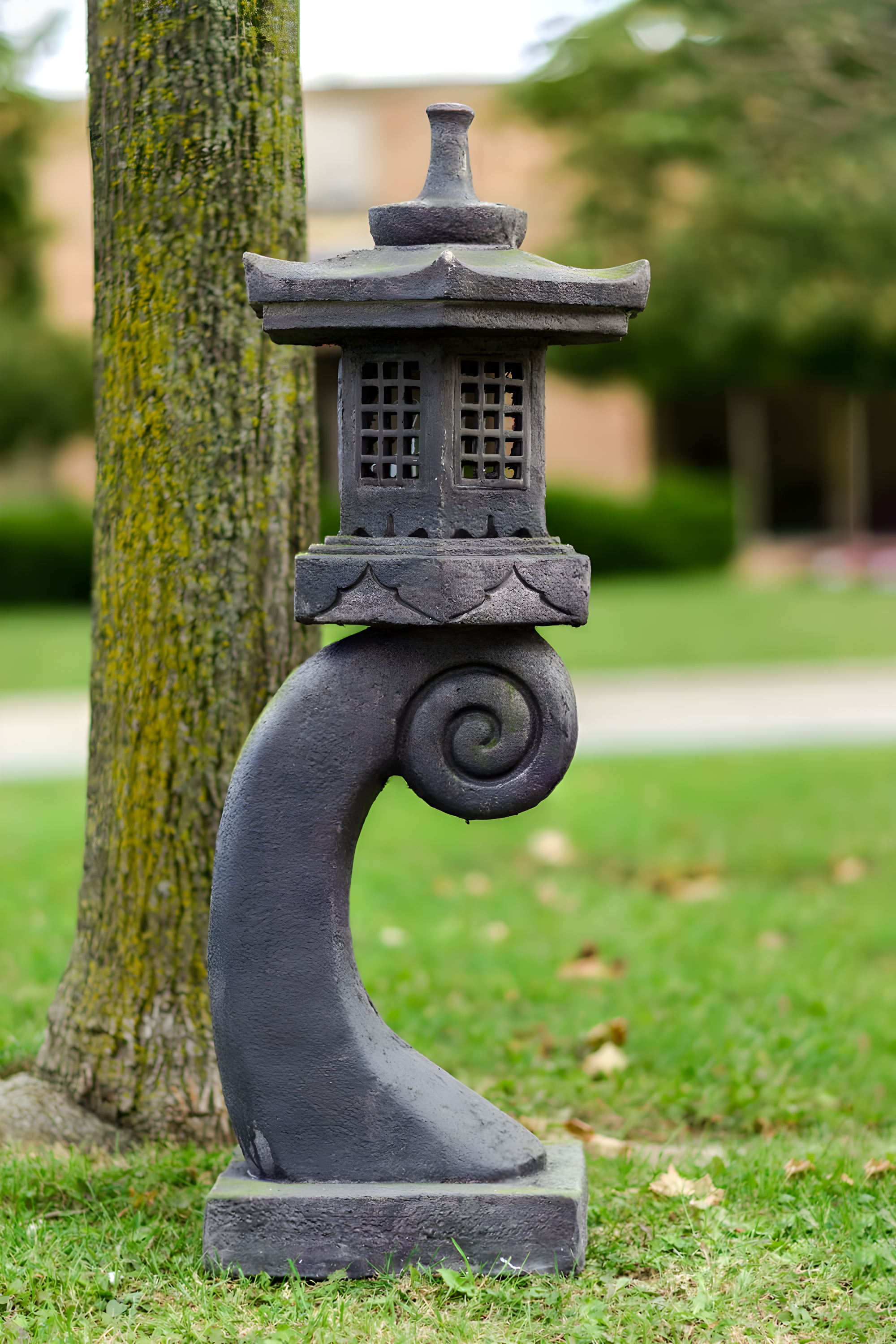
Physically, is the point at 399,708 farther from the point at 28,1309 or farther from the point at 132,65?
the point at 132,65

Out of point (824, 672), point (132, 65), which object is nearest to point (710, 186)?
point (824, 672)

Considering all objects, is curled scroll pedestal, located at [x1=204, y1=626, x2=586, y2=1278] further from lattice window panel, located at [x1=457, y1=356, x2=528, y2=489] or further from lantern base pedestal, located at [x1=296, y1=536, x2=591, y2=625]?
lattice window panel, located at [x1=457, y1=356, x2=528, y2=489]

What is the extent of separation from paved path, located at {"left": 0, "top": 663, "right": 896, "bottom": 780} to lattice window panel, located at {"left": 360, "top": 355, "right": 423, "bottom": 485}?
6.37 meters

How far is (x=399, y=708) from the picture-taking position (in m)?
3.02

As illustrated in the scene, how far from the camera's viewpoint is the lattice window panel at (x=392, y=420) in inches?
118

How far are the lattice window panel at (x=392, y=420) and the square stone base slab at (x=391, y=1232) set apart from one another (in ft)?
4.79

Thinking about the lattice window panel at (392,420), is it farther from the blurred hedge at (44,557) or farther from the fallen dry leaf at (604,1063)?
the blurred hedge at (44,557)

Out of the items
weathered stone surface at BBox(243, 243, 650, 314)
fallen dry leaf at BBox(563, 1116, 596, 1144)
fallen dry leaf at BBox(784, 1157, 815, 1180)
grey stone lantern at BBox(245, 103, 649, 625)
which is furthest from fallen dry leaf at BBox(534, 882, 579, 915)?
weathered stone surface at BBox(243, 243, 650, 314)

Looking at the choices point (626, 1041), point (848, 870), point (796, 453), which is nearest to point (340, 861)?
point (626, 1041)

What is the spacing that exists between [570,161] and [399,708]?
1552cm

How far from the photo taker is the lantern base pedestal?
9.59 ft

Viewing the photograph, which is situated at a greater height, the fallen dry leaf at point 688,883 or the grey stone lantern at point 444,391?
the grey stone lantern at point 444,391

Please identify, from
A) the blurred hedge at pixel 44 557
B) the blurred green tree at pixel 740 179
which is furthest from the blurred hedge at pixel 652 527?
the blurred hedge at pixel 44 557

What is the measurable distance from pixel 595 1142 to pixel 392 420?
1.88m
